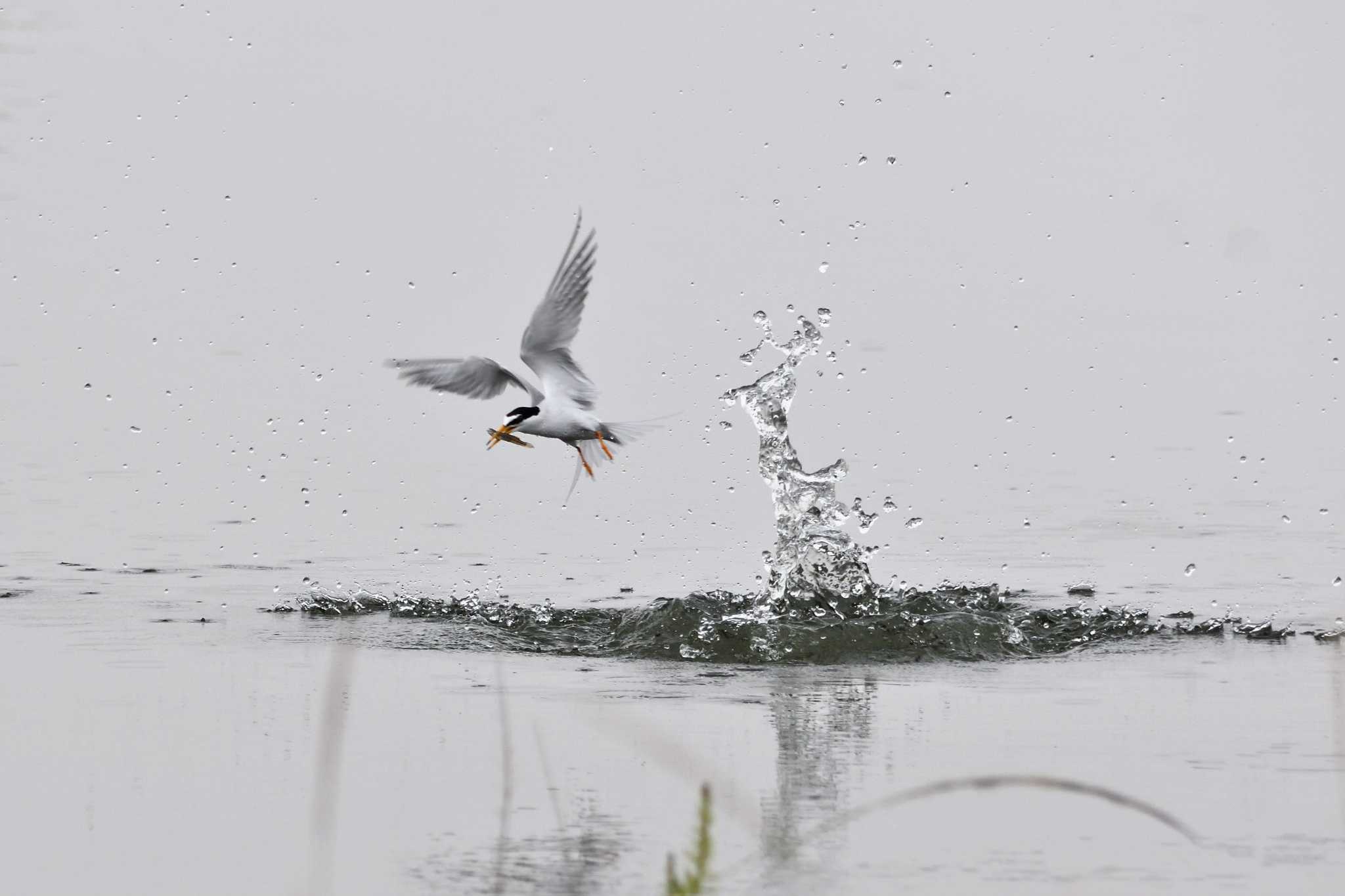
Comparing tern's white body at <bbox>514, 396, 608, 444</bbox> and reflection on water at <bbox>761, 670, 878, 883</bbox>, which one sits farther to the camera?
tern's white body at <bbox>514, 396, 608, 444</bbox>

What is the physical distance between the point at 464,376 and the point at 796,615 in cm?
270

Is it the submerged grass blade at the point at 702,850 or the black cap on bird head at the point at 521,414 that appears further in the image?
the black cap on bird head at the point at 521,414

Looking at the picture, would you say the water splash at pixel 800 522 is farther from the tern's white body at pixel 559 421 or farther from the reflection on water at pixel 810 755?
the reflection on water at pixel 810 755

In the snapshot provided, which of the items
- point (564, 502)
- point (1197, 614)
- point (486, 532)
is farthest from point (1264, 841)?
point (564, 502)

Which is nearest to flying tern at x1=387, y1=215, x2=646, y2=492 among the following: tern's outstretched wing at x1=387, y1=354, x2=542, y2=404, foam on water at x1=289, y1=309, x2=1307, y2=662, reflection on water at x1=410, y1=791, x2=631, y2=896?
tern's outstretched wing at x1=387, y1=354, x2=542, y2=404

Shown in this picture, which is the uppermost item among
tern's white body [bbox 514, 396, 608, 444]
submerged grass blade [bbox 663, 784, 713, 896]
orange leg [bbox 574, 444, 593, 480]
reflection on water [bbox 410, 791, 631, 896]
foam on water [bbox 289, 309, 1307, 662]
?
tern's white body [bbox 514, 396, 608, 444]

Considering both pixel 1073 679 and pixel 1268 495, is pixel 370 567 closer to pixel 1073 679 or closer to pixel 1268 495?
pixel 1073 679

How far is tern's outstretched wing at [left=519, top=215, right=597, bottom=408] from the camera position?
34.6ft

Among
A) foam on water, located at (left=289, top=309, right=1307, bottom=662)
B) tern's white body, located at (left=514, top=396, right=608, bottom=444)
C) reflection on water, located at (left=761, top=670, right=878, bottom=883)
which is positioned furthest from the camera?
tern's white body, located at (left=514, top=396, right=608, bottom=444)

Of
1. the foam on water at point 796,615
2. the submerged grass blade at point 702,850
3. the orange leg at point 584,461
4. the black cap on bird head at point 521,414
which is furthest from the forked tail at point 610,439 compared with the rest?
the submerged grass blade at point 702,850

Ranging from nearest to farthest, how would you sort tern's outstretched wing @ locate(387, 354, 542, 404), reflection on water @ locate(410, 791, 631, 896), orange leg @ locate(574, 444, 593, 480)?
reflection on water @ locate(410, 791, 631, 896)
tern's outstretched wing @ locate(387, 354, 542, 404)
orange leg @ locate(574, 444, 593, 480)

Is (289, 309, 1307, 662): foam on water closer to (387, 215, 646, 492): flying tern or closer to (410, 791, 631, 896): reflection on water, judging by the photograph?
(387, 215, 646, 492): flying tern

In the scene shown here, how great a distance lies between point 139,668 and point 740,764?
305cm

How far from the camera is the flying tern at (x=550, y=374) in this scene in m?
10.5
